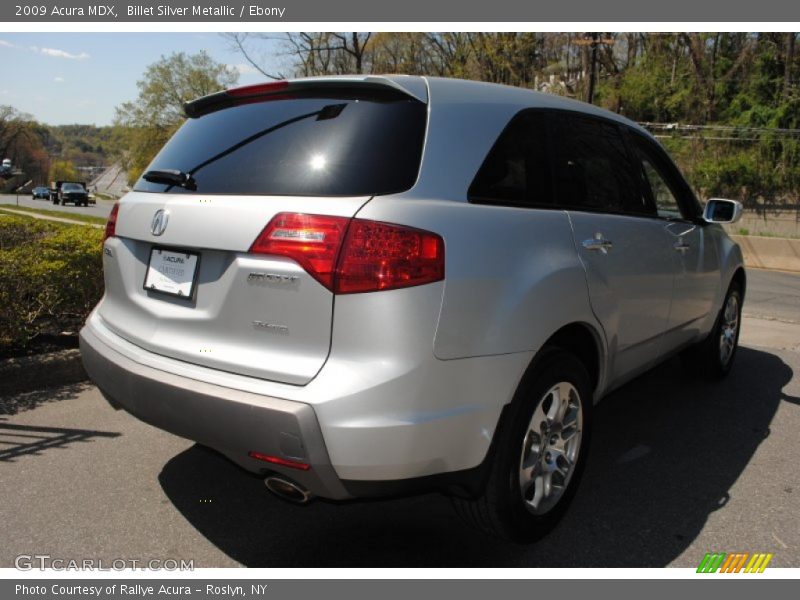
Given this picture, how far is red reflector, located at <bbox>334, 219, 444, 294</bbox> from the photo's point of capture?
6.89 feet

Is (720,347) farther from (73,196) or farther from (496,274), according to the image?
(73,196)

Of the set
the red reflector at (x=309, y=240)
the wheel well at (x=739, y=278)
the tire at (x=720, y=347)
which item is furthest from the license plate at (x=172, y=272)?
the wheel well at (x=739, y=278)

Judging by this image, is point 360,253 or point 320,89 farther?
point 320,89

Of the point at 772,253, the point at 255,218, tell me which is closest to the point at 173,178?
the point at 255,218

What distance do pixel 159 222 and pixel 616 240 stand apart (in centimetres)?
209

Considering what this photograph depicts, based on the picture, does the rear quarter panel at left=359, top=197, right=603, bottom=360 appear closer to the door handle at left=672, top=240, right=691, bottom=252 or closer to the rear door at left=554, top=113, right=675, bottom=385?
the rear door at left=554, top=113, right=675, bottom=385

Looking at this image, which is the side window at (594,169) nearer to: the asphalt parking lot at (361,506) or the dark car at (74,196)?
the asphalt parking lot at (361,506)

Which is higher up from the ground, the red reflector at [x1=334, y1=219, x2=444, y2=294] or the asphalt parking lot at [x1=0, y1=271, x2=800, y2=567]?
the red reflector at [x1=334, y1=219, x2=444, y2=294]

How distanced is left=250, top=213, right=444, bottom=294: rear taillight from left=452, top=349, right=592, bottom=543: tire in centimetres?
69

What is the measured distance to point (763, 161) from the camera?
1005 inches

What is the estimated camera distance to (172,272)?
2.53 m

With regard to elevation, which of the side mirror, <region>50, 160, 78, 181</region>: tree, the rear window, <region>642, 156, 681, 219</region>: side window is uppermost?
the rear window

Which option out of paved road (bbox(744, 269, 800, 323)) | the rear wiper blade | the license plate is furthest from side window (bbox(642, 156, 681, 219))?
paved road (bbox(744, 269, 800, 323))

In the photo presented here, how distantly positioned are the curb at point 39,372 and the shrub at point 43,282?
18 cm
